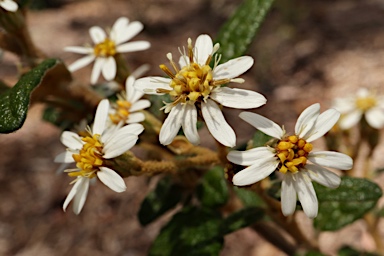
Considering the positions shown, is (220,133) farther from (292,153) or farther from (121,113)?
(121,113)

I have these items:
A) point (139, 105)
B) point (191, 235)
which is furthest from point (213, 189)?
point (139, 105)

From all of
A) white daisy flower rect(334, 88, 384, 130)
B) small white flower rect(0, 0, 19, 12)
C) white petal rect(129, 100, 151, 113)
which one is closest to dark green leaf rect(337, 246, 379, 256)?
white daisy flower rect(334, 88, 384, 130)

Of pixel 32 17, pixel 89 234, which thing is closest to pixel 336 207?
pixel 89 234

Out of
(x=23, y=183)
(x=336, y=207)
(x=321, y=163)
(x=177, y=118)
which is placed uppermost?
(x=177, y=118)

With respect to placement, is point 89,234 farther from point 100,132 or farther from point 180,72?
point 180,72

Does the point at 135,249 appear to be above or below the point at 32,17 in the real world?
below

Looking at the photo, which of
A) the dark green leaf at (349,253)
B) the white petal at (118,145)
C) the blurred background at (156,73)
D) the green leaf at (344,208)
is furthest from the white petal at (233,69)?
the dark green leaf at (349,253)

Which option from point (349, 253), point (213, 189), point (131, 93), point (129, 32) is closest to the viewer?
point (131, 93)
